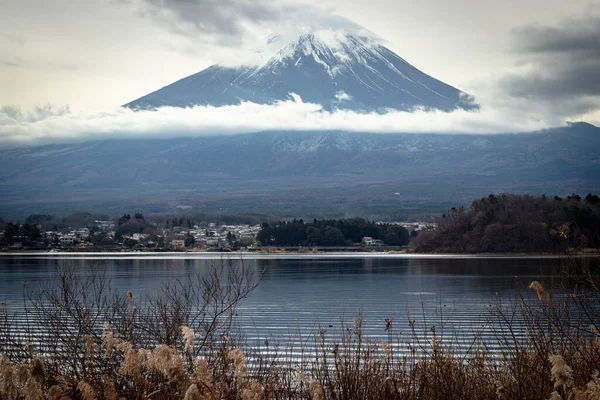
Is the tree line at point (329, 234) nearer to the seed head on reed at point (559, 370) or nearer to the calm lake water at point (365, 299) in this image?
the calm lake water at point (365, 299)

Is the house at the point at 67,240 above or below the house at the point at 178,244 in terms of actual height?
above

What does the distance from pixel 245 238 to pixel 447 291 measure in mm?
87323

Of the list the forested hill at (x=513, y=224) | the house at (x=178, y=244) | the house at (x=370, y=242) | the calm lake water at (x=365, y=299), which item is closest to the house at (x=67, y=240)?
the house at (x=178, y=244)

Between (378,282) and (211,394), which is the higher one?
(211,394)

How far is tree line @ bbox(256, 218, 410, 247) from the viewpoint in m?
112

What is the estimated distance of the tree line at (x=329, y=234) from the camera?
111625 millimetres

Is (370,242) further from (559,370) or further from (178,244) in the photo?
(559,370)

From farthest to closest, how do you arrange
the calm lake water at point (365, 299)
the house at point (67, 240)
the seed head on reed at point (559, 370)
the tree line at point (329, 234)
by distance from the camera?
the house at point (67, 240), the tree line at point (329, 234), the calm lake water at point (365, 299), the seed head on reed at point (559, 370)

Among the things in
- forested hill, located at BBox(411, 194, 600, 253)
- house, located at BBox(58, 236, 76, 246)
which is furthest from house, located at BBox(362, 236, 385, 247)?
house, located at BBox(58, 236, 76, 246)

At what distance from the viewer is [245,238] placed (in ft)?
408

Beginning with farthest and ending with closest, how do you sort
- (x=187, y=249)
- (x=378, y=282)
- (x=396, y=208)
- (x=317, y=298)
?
(x=396, y=208), (x=187, y=249), (x=378, y=282), (x=317, y=298)

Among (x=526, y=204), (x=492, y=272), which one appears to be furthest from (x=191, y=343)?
(x=526, y=204)

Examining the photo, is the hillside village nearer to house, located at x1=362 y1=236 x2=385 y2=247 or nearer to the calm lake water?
house, located at x1=362 y1=236 x2=385 y2=247

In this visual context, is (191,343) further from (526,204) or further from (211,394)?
(526,204)
